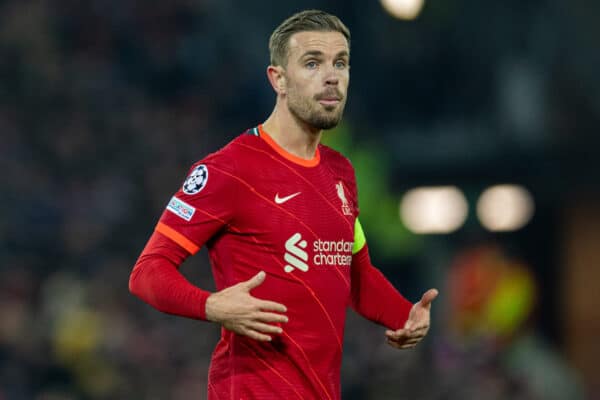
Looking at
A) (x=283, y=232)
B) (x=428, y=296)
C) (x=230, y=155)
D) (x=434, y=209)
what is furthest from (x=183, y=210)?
(x=434, y=209)

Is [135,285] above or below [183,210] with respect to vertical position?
below

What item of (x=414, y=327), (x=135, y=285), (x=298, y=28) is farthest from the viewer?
(x=414, y=327)

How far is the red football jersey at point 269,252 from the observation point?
14.7ft

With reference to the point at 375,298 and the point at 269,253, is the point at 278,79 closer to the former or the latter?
the point at 269,253

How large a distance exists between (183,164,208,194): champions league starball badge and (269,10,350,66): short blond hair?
0.58m

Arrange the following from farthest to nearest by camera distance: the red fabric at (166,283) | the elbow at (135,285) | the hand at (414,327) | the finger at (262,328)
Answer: the hand at (414,327) → the elbow at (135,285) → the red fabric at (166,283) → the finger at (262,328)

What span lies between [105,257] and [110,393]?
6.07ft

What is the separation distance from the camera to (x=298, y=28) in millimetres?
4723

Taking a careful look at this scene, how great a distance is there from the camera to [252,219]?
4.52 m

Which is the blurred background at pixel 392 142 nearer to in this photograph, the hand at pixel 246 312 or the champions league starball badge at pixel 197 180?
the champions league starball badge at pixel 197 180

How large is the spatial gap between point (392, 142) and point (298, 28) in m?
10.4

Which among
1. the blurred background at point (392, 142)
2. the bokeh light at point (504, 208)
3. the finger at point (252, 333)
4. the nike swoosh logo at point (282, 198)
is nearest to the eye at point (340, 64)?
the nike swoosh logo at point (282, 198)

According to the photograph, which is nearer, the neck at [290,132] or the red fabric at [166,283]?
the red fabric at [166,283]

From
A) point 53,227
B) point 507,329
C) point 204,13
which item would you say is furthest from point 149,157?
point 507,329
